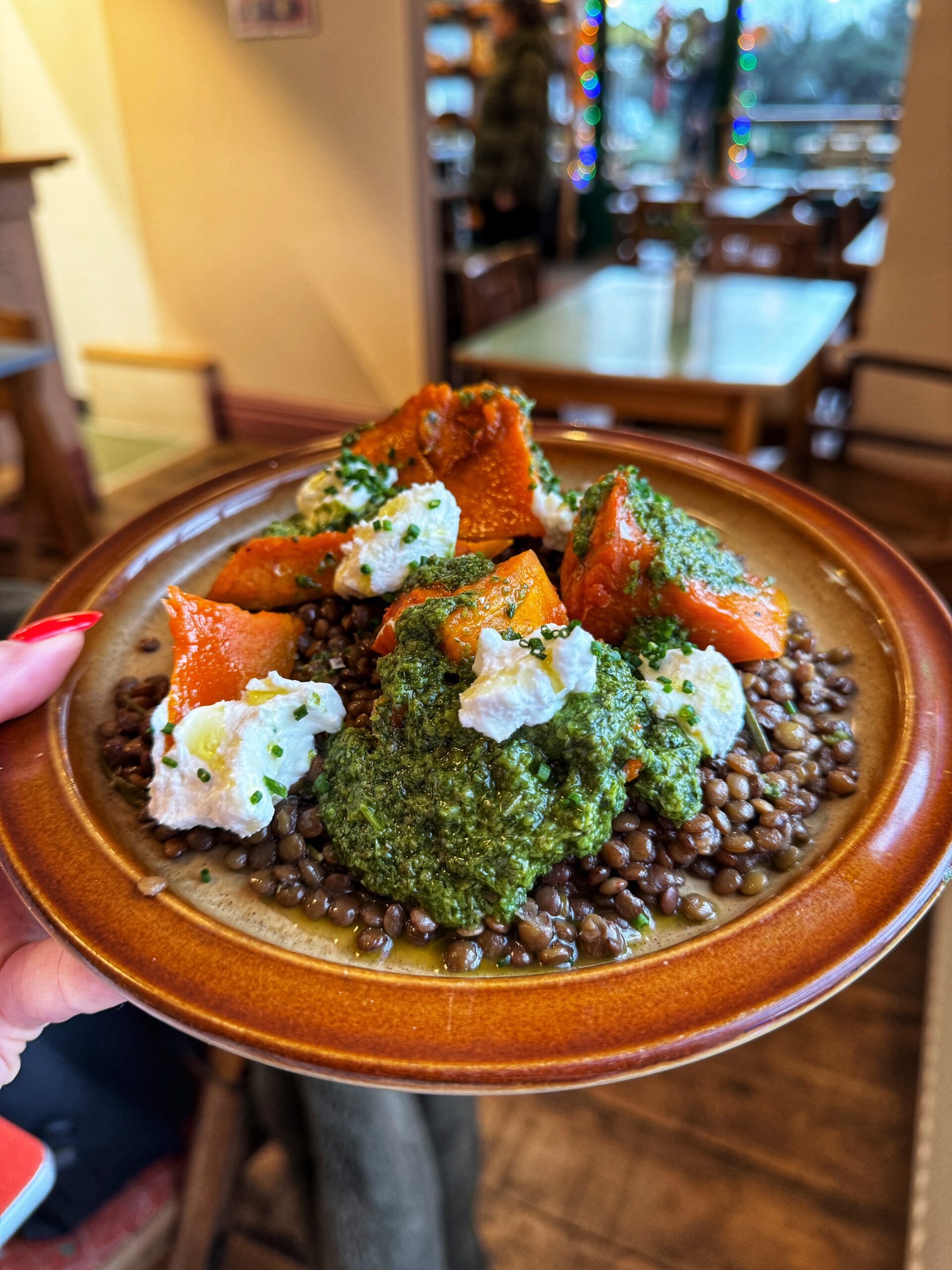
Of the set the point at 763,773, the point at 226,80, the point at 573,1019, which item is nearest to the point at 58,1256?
the point at 573,1019

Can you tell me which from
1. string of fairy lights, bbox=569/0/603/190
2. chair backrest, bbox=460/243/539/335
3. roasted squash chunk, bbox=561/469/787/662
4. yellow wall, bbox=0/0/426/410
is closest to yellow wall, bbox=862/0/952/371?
chair backrest, bbox=460/243/539/335

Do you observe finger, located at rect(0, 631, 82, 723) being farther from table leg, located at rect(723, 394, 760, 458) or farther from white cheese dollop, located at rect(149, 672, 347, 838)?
table leg, located at rect(723, 394, 760, 458)

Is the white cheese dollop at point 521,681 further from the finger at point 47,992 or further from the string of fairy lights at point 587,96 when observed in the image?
the string of fairy lights at point 587,96

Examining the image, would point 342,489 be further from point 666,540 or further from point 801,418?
point 801,418

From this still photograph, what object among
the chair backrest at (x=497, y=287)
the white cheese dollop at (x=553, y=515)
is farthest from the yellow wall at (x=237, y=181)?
the white cheese dollop at (x=553, y=515)

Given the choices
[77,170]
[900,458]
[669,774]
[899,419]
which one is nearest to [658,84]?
[77,170]

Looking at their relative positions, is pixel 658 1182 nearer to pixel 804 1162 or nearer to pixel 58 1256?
pixel 804 1162
